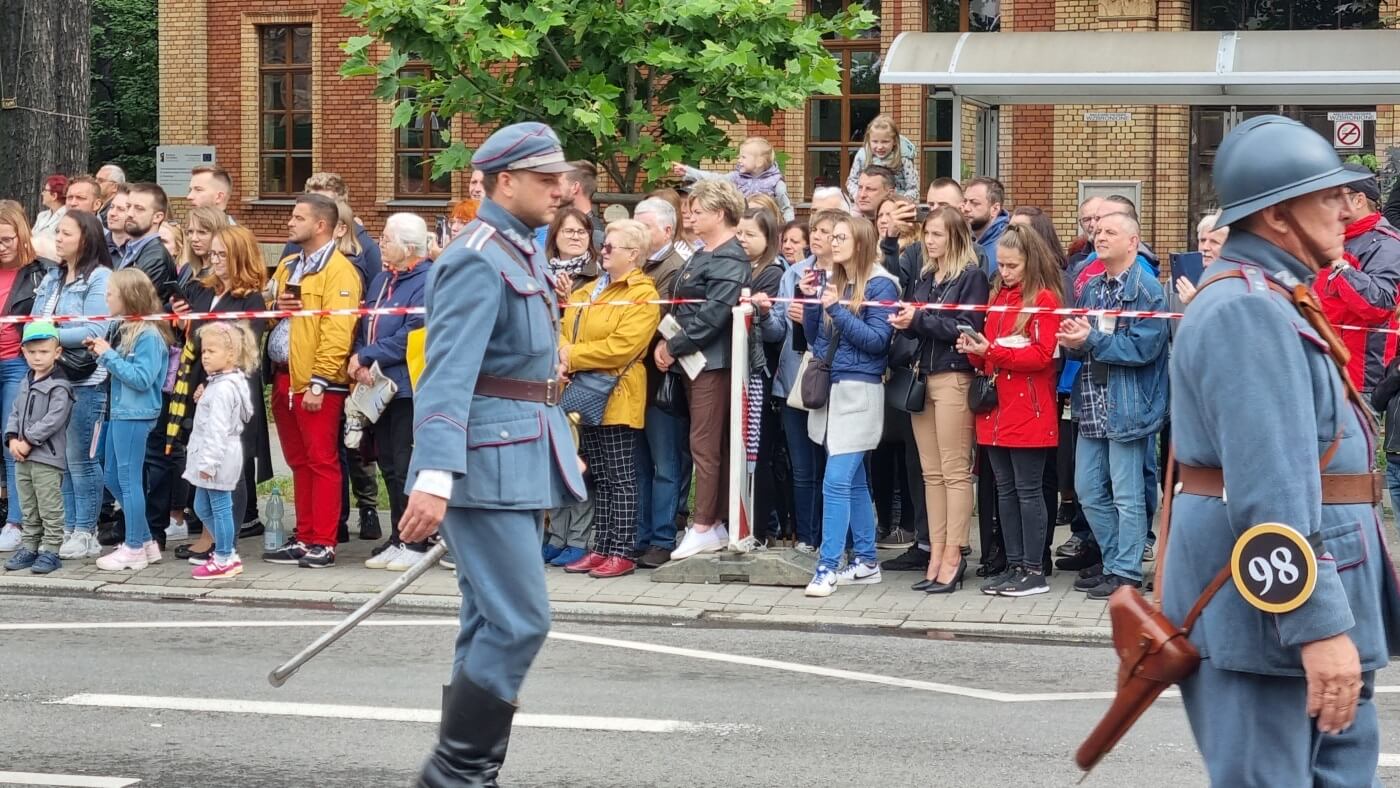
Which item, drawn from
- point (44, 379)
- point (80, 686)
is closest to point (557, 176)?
point (80, 686)

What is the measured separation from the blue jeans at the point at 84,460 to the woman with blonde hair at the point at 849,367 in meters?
4.39

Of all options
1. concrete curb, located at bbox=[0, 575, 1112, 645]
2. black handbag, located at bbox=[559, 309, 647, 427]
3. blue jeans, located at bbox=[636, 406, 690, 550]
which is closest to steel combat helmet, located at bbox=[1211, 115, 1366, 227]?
concrete curb, located at bbox=[0, 575, 1112, 645]

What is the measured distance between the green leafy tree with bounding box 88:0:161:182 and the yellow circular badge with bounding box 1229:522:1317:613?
3708 centimetres

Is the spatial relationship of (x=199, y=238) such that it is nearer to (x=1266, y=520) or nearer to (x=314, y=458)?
(x=314, y=458)

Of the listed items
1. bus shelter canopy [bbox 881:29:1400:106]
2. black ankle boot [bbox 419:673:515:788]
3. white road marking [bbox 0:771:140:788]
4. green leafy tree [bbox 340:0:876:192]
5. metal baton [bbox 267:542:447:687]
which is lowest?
white road marking [bbox 0:771:140:788]

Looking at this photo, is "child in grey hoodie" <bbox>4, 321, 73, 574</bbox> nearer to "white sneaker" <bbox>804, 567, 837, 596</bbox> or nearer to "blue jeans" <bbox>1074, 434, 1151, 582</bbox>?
"white sneaker" <bbox>804, 567, 837, 596</bbox>

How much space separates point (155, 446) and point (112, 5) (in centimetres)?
2882

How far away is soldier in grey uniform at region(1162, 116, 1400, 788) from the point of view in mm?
4039

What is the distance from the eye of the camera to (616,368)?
438 inches

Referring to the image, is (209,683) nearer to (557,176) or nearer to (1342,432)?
(557,176)

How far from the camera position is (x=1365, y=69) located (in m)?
18.7

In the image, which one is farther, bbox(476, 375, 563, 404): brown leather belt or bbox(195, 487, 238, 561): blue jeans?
bbox(195, 487, 238, 561): blue jeans

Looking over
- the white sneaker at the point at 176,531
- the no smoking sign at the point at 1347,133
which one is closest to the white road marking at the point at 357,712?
the white sneaker at the point at 176,531

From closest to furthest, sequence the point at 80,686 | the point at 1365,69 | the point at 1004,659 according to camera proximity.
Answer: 1. the point at 80,686
2. the point at 1004,659
3. the point at 1365,69
